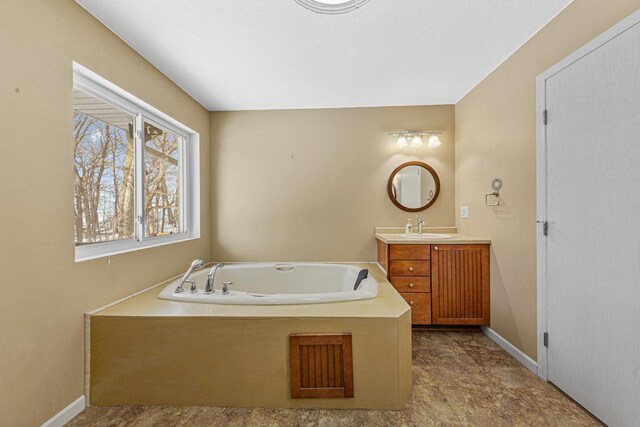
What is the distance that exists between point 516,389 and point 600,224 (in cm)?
108

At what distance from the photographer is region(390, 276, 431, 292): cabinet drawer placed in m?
2.81

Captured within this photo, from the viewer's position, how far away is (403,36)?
2057 mm

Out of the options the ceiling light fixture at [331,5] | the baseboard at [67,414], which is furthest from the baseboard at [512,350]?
the baseboard at [67,414]

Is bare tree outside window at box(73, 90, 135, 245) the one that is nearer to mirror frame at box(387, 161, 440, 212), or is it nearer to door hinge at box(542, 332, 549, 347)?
mirror frame at box(387, 161, 440, 212)

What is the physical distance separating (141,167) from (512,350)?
10.2 feet

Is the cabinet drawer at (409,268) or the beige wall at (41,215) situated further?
the cabinet drawer at (409,268)

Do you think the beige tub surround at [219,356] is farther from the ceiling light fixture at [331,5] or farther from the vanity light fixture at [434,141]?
the vanity light fixture at [434,141]

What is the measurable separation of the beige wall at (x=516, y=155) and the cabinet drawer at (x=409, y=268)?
546 mm

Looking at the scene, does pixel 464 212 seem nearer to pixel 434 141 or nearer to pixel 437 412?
pixel 434 141

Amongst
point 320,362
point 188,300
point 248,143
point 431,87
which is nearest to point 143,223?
point 188,300

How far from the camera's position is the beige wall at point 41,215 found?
4.45ft

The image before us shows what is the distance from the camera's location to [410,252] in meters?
2.83

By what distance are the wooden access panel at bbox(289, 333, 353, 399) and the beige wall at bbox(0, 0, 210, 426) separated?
46.6 inches

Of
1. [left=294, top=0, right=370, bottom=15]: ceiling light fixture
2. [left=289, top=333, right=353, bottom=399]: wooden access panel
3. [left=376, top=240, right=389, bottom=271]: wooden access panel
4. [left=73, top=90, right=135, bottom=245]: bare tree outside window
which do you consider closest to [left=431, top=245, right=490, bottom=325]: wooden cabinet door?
[left=376, top=240, right=389, bottom=271]: wooden access panel
